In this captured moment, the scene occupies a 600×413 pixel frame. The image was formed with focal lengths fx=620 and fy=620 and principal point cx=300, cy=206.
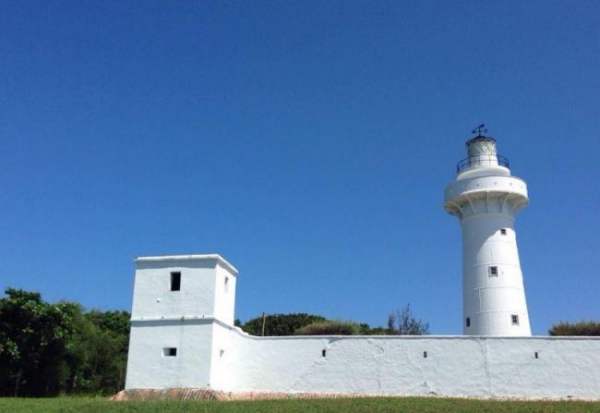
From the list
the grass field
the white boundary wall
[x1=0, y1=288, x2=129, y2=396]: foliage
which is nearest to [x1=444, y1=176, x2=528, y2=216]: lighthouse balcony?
the white boundary wall

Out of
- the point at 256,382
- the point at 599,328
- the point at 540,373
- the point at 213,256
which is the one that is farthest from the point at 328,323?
the point at 599,328

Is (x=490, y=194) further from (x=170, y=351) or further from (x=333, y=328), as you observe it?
(x=170, y=351)

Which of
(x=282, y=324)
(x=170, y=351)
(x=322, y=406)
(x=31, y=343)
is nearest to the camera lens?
(x=322, y=406)

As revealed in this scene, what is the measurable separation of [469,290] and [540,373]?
18.0 ft

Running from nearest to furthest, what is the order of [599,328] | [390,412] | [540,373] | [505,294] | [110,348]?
[390,412], [540,373], [599,328], [505,294], [110,348]

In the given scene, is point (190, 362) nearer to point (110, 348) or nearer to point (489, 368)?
point (489, 368)

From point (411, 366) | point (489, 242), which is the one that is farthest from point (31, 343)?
point (489, 242)

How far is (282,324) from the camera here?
139 feet

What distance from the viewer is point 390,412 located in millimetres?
16578

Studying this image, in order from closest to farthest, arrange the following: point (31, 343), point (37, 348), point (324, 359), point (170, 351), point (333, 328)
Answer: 1. point (170, 351)
2. point (324, 359)
3. point (333, 328)
4. point (31, 343)
5. point (37, 348)

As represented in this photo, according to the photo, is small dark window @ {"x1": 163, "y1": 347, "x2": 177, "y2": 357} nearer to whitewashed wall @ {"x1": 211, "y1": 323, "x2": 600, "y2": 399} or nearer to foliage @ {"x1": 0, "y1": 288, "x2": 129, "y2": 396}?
whitewashed wall @ {"x1": 211, "y1": 323, "x2": 600, "y2": 399}

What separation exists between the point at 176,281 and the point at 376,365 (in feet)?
25.2

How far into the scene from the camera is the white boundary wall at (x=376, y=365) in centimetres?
2077

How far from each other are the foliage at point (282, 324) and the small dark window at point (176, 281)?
1963 centimetres
